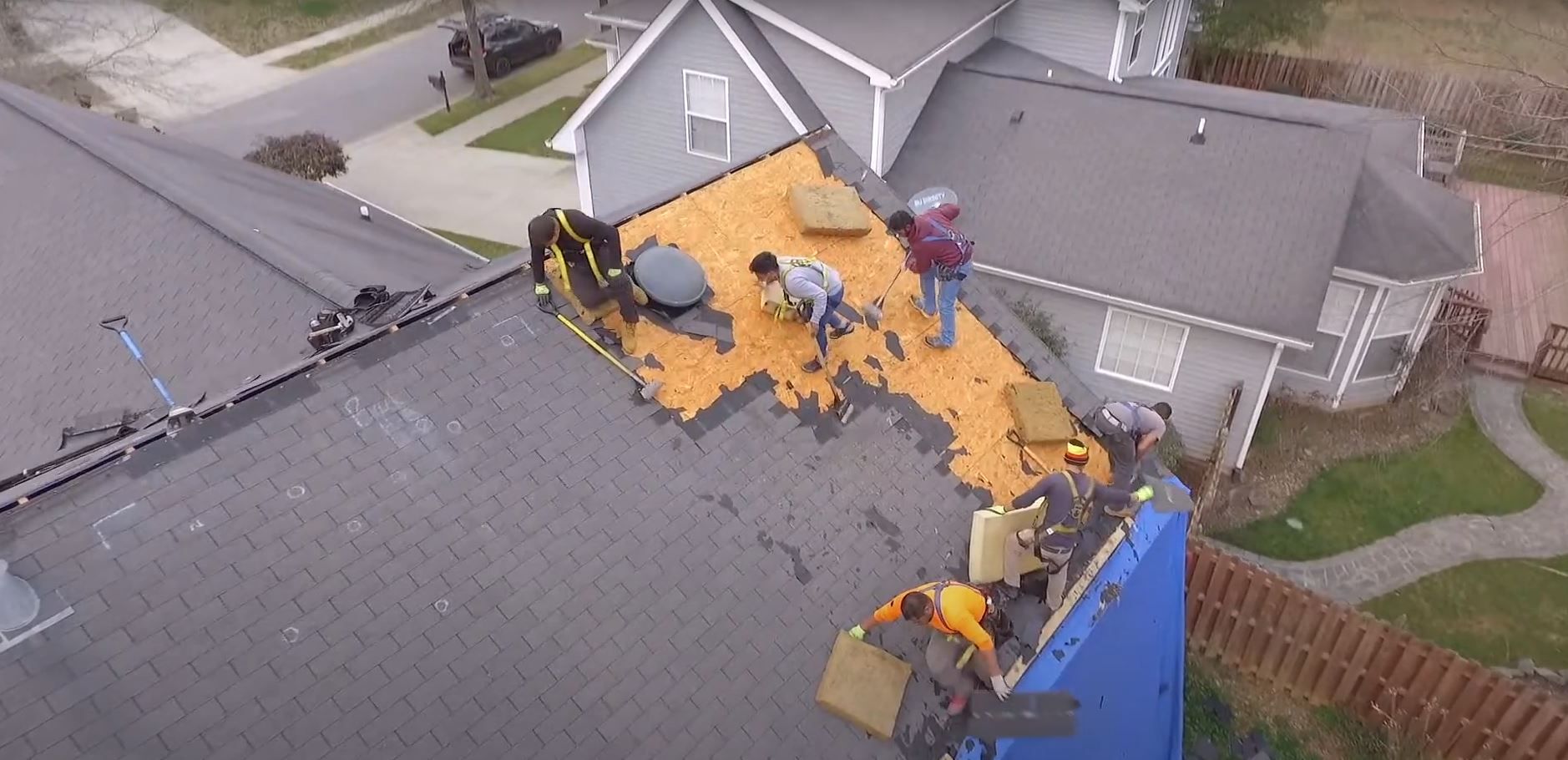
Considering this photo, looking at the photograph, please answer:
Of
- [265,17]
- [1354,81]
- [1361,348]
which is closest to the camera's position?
[1361,348]

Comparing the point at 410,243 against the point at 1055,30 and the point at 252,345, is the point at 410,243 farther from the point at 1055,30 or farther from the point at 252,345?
the point at 1055,30

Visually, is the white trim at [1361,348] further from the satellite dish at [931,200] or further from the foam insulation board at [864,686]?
the foam insulation board at [864,686]

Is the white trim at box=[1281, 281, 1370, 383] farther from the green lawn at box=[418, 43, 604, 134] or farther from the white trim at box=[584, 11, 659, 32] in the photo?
the green lawn at box=[418, 43, 604, 134]

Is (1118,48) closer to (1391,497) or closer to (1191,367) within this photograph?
(1191,367)

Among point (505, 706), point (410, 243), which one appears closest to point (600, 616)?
point (505, 706)

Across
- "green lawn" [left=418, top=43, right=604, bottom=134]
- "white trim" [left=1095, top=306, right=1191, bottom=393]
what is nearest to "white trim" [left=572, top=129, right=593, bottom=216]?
"white trim" [left=1095, top=306, right=1191, bottom=393]

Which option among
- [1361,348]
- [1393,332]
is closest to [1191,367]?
[1361,348]
